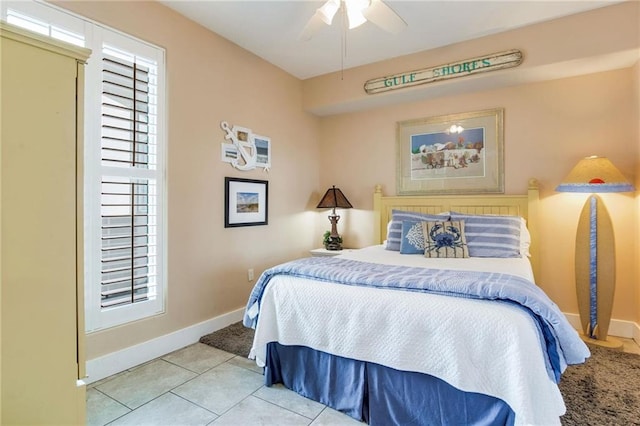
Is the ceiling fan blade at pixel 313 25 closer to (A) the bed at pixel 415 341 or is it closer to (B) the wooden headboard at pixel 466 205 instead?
(A) the bed at pixel 415 341

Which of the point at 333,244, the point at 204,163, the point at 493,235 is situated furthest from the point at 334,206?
the point at 493,235

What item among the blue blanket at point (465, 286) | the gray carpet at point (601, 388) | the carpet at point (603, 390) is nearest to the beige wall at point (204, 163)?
the gray carpet at point (601, 388)

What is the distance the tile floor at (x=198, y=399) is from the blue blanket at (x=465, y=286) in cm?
42

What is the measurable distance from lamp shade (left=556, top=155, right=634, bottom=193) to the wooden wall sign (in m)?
1.05

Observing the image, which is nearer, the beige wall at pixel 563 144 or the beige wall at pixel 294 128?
the beige wall at pixel 294 128

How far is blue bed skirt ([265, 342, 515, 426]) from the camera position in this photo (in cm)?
154

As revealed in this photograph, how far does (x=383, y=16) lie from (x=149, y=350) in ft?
9.55

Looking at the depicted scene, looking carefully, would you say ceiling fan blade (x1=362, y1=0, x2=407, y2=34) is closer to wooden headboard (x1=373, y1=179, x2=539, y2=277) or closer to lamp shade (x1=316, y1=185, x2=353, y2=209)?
wooden headboard (x1=373, y1=179, x2=539, y2=277)

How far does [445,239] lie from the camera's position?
286 cm

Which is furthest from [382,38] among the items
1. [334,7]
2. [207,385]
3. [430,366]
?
[207,385]

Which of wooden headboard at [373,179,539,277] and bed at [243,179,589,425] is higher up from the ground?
wooden headboard at [373,179,539,277]

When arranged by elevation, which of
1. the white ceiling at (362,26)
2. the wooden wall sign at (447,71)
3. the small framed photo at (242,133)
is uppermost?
the white ceiling at (362,26)

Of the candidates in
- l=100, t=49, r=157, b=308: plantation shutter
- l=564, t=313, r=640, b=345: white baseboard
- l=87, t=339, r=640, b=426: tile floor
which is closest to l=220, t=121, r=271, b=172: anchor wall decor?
l=100, t=49, r=157, b=308: plantation shutter

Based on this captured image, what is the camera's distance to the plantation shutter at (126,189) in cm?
229
